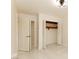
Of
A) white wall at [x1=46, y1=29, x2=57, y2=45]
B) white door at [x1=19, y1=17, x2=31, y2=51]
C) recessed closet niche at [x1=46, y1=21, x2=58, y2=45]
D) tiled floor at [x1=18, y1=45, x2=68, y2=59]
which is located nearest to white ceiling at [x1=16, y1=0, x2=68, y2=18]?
white door at [x1=19, y1=17, x2=31, y2=51]

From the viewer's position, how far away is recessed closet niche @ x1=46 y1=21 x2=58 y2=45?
9.42 meters

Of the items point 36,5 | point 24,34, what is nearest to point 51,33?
point 24,34

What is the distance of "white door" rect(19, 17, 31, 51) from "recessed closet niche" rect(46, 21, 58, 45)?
118 inches

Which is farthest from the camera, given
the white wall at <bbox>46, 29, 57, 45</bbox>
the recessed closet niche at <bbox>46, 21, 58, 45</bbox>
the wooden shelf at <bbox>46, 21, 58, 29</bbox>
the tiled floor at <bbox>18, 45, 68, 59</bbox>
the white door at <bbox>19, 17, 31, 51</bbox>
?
the white wall at <bbox>46, 29, 57, 45</bbox>

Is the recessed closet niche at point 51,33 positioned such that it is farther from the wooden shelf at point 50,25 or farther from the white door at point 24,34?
the white door at point 24,34

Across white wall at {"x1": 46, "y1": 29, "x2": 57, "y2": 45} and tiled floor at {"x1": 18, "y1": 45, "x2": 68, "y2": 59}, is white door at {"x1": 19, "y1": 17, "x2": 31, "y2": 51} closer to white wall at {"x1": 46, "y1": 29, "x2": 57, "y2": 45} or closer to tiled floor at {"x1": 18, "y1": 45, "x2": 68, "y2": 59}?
tiled floor at {"x1": 18, "y1": 45, "x2": 68, "y2": 59}

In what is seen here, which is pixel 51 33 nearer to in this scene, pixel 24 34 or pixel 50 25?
pixel 50 25

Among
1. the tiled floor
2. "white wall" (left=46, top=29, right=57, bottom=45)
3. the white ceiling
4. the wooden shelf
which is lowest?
the tiled floor

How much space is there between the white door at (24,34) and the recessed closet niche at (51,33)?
2.98m

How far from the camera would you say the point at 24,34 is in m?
6.64

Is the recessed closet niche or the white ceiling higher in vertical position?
the white ceiling
